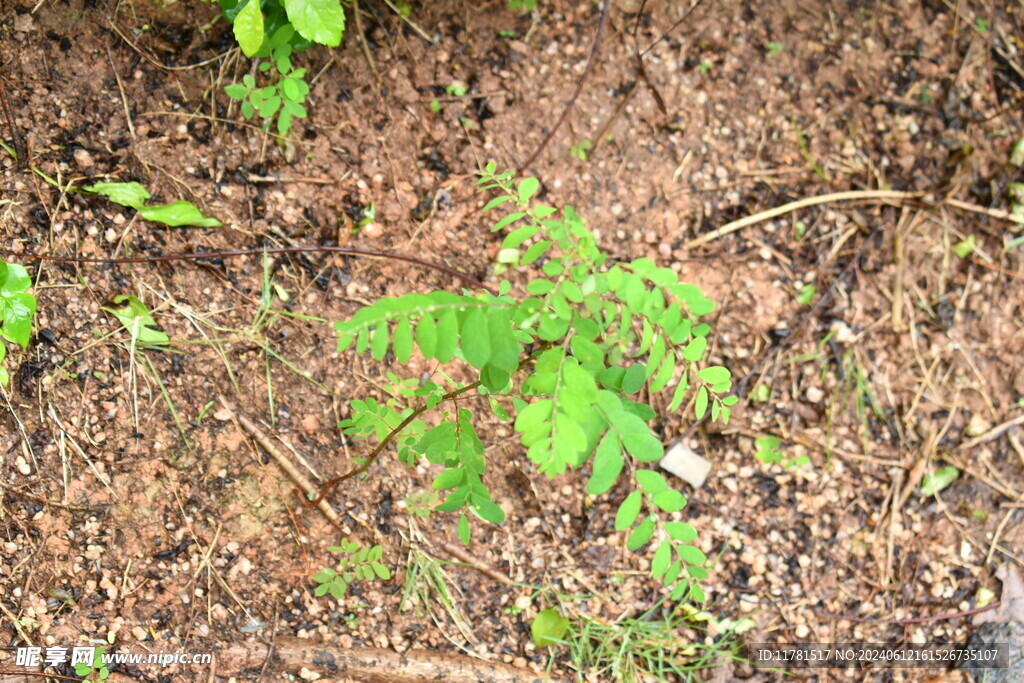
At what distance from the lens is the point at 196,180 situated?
2.23 m

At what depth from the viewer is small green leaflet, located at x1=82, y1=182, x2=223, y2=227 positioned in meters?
2.12

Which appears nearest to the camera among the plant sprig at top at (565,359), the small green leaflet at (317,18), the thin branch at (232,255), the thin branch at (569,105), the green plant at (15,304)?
the plant sprig at top at (565,359)

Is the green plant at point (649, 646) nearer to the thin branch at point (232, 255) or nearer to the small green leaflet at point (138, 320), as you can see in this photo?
the thin branch at point (232, 255)

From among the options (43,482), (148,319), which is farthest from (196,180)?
(43,482)

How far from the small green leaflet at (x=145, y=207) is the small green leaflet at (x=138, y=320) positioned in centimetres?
27

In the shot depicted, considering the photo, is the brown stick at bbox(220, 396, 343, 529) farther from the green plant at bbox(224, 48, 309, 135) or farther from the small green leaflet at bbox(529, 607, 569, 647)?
the green plant at bbox(224, 48, 309, 135)

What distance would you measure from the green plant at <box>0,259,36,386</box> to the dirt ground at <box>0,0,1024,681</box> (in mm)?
341

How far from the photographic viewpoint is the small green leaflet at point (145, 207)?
6.94 ft

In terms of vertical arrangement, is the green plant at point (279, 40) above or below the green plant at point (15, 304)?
above

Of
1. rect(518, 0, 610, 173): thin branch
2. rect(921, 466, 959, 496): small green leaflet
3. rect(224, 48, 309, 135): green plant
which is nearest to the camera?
rect(224, 48, 309, 135): green plant

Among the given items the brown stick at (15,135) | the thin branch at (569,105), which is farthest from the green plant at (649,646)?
the brown stick at (15,135)

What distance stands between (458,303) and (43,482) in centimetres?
157

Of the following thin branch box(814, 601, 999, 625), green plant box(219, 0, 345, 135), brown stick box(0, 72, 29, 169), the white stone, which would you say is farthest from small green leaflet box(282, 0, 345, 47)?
thin branch box(814, 601, 999, 625)

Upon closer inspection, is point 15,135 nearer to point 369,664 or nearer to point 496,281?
point 496,281
